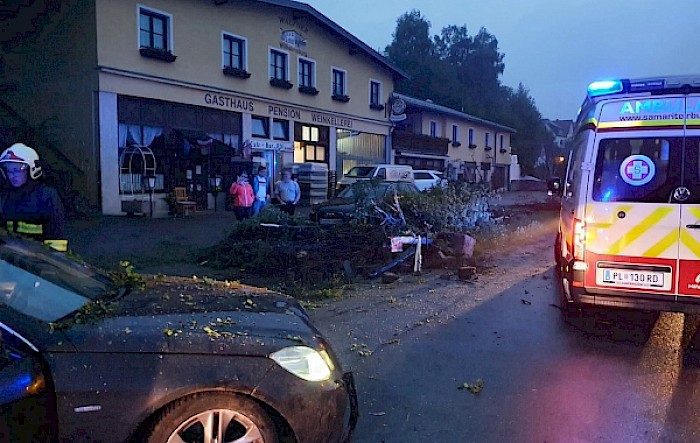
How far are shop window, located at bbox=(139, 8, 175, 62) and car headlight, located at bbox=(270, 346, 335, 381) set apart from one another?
16815mm

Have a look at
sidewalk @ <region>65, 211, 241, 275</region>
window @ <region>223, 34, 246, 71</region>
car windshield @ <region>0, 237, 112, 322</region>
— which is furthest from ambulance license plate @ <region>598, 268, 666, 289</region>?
window @ <region>223, 34, 246, 71</region>

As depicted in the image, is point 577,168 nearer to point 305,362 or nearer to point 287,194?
point 305,362

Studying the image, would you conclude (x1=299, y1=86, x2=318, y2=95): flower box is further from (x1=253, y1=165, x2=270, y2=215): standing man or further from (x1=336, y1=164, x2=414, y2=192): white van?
(x1=253, y1=165, x2=270, y2=215): standing man

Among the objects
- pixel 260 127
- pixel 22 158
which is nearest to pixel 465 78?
pixel 260 127

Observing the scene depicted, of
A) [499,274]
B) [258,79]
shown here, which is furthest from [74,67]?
[499,274]

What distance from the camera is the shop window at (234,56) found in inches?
827

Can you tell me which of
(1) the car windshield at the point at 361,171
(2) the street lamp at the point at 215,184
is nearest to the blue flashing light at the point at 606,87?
(2) the street lamp at the point at 215,184

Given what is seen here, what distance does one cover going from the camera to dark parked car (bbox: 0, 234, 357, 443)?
2559mm

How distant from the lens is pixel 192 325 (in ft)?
9.70

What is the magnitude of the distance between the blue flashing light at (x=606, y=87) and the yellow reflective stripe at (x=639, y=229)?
130 cm

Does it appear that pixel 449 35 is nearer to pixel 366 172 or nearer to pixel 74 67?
pixel 366 172

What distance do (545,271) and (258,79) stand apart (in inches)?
614

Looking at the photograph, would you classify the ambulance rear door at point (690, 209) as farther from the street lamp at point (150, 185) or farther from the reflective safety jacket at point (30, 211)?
the street lamp at point (150, 185)

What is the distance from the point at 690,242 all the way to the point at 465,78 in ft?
239
